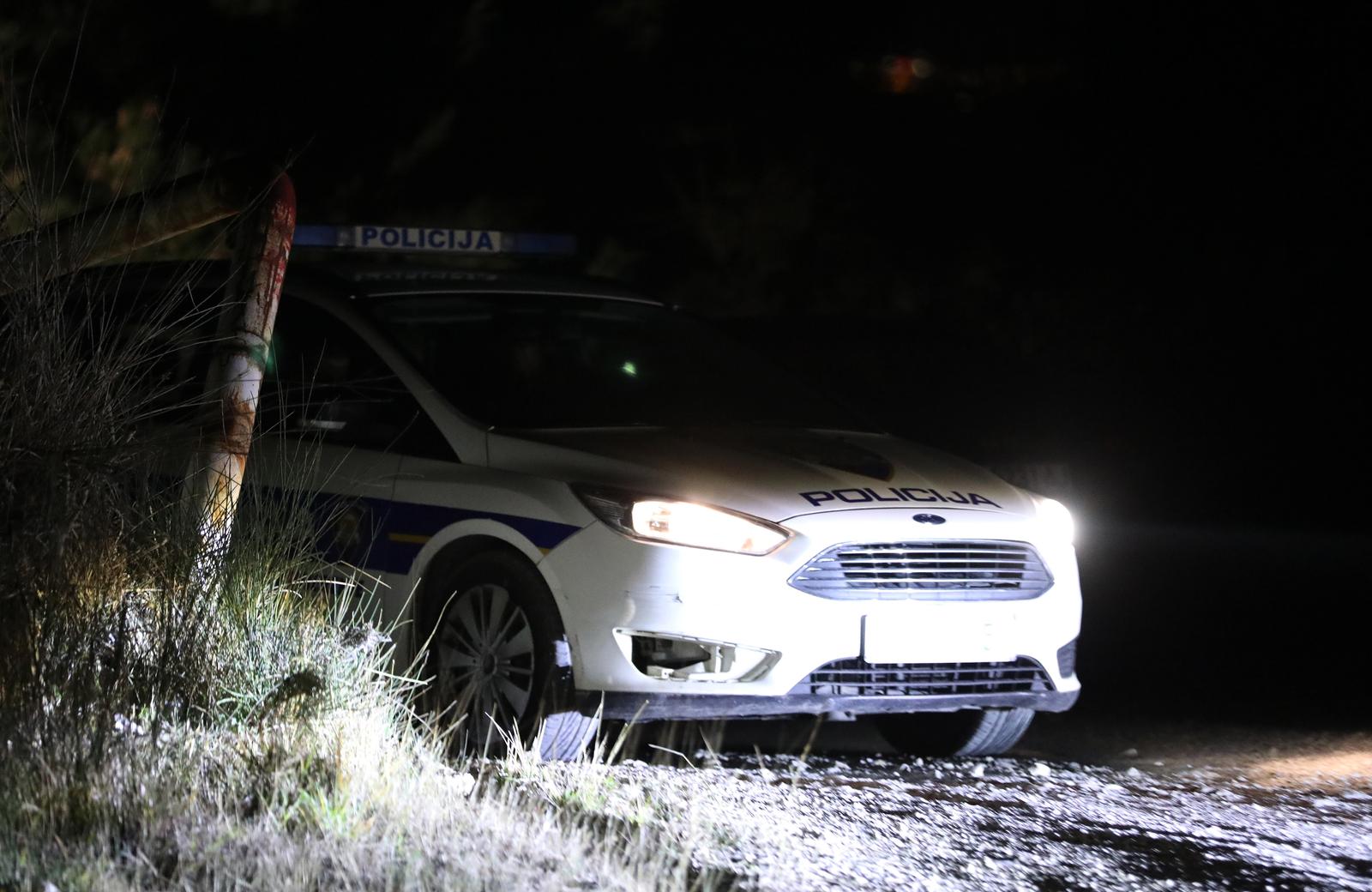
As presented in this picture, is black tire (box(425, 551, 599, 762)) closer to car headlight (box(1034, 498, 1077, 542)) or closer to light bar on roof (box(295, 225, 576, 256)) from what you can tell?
car headlight (box(1034, 498, 1077, 542))

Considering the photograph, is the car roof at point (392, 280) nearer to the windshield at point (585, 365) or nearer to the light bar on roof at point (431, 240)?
the windshield at point (585, 365)

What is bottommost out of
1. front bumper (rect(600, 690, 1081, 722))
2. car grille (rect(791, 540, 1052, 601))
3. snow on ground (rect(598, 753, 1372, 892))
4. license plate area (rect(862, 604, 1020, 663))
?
snow on ground (rect(598, 753, 1372, 892))

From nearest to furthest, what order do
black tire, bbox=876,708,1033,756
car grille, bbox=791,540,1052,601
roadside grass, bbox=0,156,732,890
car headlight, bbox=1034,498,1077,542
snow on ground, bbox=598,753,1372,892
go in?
roadside grass, bbox=0,156,732,890 → snow on ground, bbox=598,753,1372,892 → car grille, bbox=791,540,1052,601 → car headlight, bbox=1034,498,1077,542 → black tire, bbox=876,708,1033,756

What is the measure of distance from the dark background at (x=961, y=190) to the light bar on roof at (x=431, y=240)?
18.0 ft

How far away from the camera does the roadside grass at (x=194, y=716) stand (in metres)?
4.41

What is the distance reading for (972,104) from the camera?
71.4 feet

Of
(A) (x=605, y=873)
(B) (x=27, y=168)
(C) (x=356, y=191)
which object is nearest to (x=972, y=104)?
(C) (x=356, y=191)

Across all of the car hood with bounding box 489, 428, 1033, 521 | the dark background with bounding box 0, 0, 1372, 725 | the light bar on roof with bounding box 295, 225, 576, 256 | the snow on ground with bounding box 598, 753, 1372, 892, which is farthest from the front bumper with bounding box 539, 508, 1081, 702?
the dark background with bounding box 0, 0, 1372, 725

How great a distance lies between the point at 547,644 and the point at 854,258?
14770 millimetres

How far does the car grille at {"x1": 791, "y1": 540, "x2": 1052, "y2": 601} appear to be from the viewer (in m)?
6.55

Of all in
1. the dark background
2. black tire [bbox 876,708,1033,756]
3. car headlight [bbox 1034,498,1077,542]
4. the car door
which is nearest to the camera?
the car door

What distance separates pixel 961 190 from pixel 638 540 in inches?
622

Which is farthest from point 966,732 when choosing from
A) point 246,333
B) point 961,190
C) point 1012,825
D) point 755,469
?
point 961,190

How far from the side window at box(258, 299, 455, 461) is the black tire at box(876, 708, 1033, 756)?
2076 millimetres
